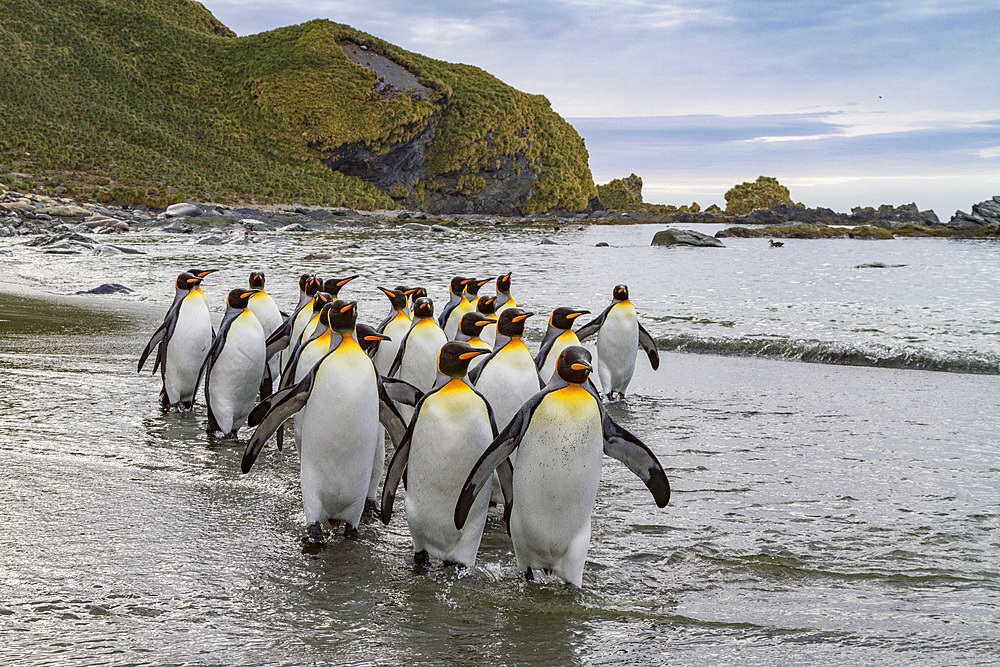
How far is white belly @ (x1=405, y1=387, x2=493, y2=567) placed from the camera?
11.7 ft

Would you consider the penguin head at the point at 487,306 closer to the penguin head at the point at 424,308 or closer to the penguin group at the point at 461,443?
the penguin group at the point at 461,443

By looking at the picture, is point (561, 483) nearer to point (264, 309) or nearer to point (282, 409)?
point (282, 409)

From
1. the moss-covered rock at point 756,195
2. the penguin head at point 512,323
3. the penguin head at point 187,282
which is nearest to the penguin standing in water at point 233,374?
the penguin head at point 187,282

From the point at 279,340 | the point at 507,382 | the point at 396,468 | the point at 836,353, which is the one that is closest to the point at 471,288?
the point at 279,340

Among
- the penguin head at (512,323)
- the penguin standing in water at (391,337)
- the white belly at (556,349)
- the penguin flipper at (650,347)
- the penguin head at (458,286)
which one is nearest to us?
the penguin head at (512,323)

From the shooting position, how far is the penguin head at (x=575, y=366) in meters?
3.43

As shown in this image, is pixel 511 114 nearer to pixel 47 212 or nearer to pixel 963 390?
pixel 47 212

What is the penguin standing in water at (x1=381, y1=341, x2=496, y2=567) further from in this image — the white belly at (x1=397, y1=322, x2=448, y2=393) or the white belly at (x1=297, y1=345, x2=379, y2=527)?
the white belly at (x1=397, y1=322, x2=448, y2=393)

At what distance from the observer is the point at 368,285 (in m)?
16.9

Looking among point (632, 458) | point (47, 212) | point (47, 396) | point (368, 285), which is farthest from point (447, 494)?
point (47, 212)

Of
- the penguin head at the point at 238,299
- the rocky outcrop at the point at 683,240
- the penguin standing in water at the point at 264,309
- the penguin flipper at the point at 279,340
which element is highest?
the rocky outcrop at the point at 683,240

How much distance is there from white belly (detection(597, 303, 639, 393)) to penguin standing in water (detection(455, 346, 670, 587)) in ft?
11.9

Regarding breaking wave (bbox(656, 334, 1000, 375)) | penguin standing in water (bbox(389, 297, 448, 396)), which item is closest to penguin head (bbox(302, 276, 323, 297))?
penguin standing in water (bbox(389, 297, 448, 396))

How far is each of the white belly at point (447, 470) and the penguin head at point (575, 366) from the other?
1.26 feet
